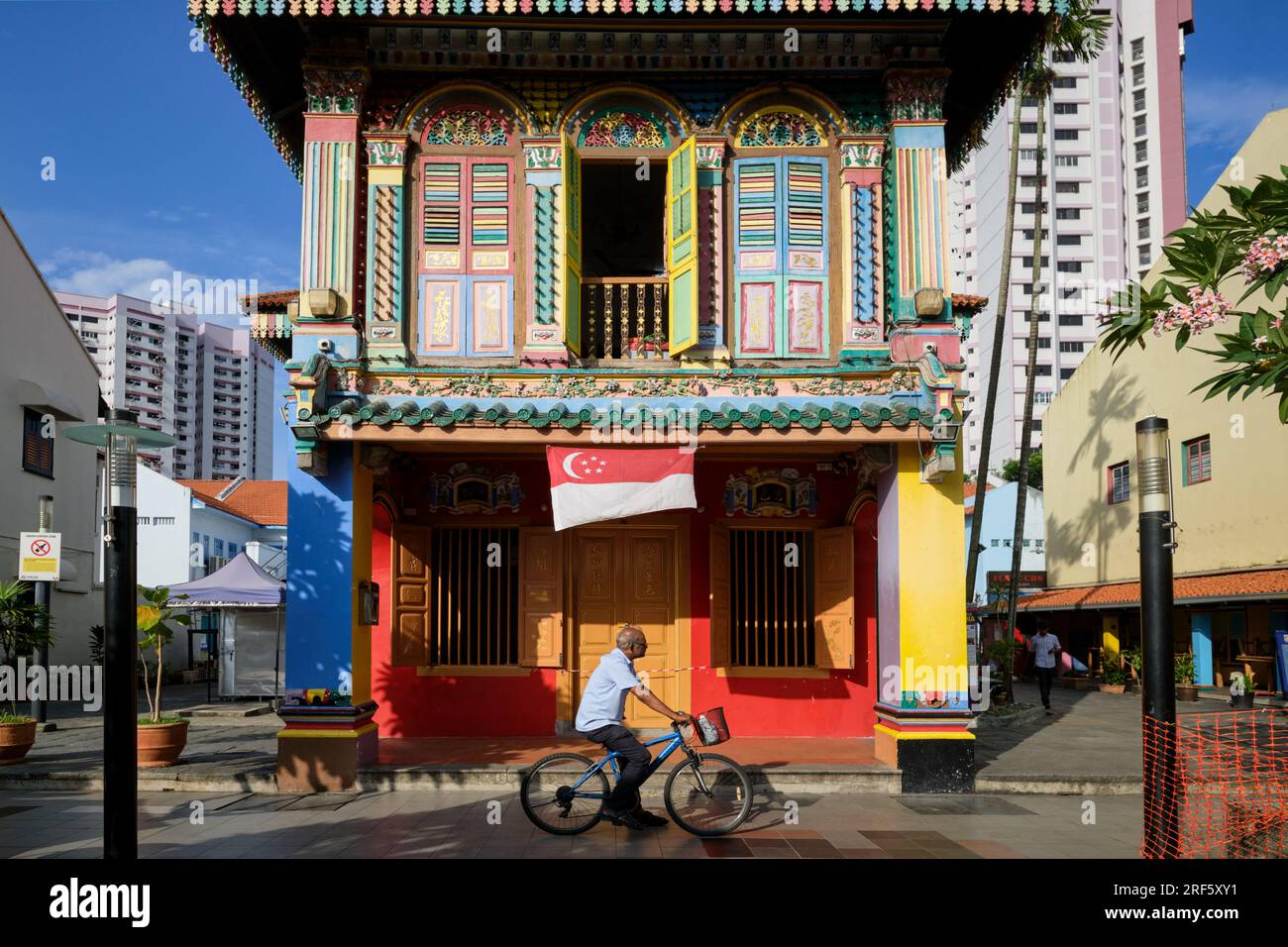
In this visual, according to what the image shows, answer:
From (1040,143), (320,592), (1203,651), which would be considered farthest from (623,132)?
(1203,651)

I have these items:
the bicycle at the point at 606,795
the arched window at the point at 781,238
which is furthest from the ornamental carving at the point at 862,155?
the bicycle at the point at 606,795

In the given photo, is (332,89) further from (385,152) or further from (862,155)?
(862,155)

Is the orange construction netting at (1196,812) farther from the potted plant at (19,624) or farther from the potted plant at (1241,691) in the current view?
the potted plant at (19,624)

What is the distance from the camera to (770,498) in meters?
12.5

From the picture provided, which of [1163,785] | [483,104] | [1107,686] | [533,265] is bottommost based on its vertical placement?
[1107,686]

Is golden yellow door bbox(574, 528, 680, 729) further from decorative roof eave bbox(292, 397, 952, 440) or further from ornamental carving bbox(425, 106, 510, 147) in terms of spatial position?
ornamental carving bbox(425, 106, 510, 147)

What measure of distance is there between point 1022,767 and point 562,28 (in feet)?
29.7

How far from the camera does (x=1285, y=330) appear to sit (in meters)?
6.33

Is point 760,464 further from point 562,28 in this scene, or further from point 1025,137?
point 1025,137

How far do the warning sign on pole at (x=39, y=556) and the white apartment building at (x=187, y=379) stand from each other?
76.1 metres

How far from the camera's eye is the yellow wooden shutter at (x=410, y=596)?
12.1 meters

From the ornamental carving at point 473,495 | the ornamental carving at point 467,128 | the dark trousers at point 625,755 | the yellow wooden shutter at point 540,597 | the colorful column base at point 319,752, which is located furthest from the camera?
the ornamental carving at point 473,495

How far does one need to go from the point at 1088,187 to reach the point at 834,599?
65.3 m
